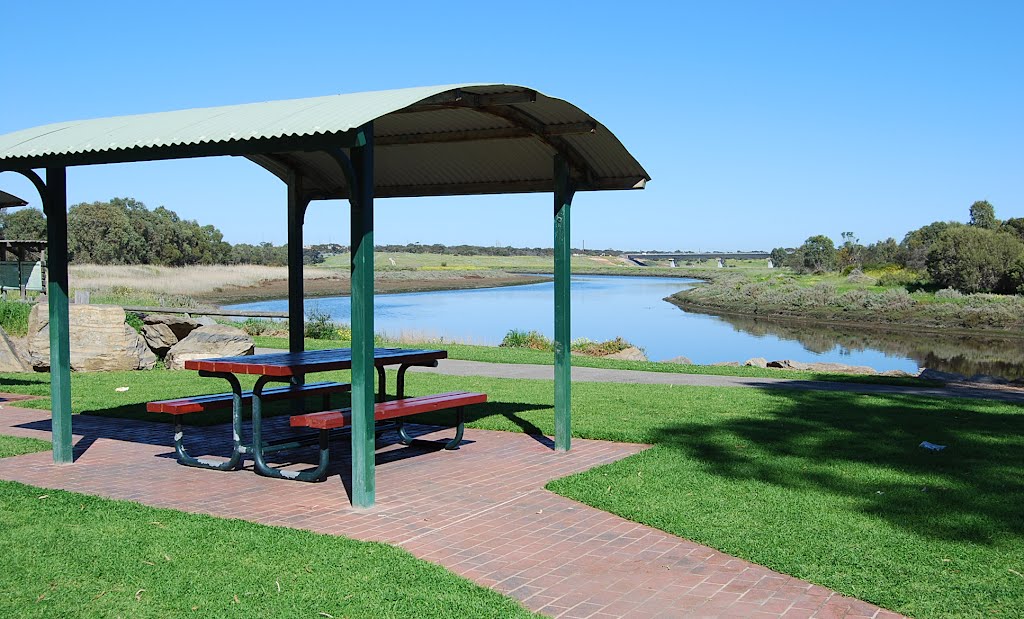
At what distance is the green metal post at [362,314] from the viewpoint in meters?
6.38

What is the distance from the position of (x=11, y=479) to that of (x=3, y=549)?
2.25 metres

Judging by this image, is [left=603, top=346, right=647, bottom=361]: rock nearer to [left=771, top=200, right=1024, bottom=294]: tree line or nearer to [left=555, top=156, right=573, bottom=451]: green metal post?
[left=555, top=156, right=573, bottom=451]: green metal post

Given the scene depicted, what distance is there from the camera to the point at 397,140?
9.26 metres

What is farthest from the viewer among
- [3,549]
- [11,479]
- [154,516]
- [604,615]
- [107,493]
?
[11,479]

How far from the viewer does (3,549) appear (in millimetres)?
5320

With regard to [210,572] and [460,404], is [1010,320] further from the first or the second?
[210,572]

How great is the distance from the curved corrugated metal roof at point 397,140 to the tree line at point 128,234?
5728cm

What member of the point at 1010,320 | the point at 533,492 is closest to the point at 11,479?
the point at 533,492

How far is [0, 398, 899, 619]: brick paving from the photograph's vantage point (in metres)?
4.77

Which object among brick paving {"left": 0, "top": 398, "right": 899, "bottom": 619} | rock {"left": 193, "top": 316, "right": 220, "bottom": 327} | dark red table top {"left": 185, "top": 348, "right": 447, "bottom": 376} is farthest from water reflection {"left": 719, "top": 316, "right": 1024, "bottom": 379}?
brick paving {"left": 0, "top": 398, "right": 899, "bottom": 619}

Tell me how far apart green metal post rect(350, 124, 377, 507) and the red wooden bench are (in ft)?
1.83

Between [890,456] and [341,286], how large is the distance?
6458 cm

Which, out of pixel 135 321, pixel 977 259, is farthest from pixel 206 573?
pixel 977 259

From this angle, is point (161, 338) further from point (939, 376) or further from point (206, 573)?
point (939, 376)
